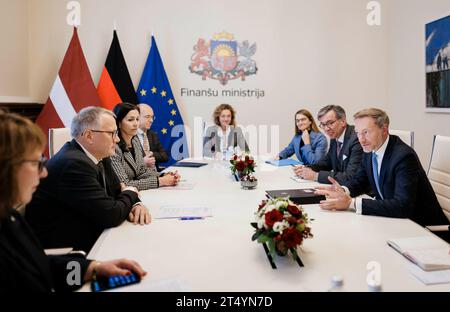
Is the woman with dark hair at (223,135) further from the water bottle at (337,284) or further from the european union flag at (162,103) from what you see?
the water bottle at (337,284)

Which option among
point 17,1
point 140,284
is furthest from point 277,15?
point 140,284

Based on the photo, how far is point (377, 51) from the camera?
17.7 ft

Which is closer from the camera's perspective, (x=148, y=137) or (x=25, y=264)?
(x=25, y=264)

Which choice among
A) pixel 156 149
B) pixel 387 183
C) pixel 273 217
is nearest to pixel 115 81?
pixel 156 149

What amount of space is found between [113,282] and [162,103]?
4114mm

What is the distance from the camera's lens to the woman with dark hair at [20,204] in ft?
3.12

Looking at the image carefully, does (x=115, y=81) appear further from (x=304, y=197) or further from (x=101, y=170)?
(x=304, y=197)

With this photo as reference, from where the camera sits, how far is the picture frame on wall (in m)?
4.15

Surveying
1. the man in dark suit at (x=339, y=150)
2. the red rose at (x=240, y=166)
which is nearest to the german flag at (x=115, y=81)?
the red rose at (x=240, y=166)

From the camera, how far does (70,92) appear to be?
182 inches

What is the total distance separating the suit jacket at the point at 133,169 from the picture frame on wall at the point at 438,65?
11.0 feet

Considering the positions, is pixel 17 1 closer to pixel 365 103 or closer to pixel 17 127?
pixel 17 127

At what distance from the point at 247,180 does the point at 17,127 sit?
1760 millimetres

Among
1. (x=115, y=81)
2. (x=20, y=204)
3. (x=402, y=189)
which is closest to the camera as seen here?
(x=20, y=204)
